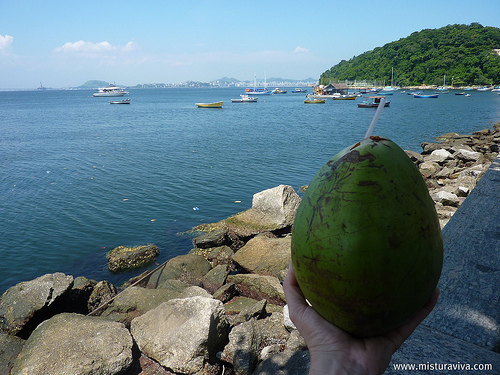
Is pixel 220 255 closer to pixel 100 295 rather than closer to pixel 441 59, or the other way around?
pixel 100 295

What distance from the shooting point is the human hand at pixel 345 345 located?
1.50 meters

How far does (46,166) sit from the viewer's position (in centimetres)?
2389

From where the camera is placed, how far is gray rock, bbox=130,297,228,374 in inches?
207

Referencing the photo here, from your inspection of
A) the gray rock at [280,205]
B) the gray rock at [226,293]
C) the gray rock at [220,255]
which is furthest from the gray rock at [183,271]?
the gray rock at [280,205]

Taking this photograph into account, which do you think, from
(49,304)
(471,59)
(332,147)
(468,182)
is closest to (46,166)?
(49,304)

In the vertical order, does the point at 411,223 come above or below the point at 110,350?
above

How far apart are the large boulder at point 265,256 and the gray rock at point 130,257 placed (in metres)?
3.59

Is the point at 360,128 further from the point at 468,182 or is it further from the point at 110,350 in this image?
the point at 110,350

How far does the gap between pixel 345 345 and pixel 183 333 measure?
4.41 metres

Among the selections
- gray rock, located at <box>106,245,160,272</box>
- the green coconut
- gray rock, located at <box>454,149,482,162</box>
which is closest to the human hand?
the green coconut

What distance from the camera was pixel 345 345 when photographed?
1.56 m

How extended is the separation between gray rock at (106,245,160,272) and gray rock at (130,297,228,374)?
6012 millimetres

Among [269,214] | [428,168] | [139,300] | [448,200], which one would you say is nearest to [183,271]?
[139,300]

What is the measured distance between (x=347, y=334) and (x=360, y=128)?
44.0 meters
